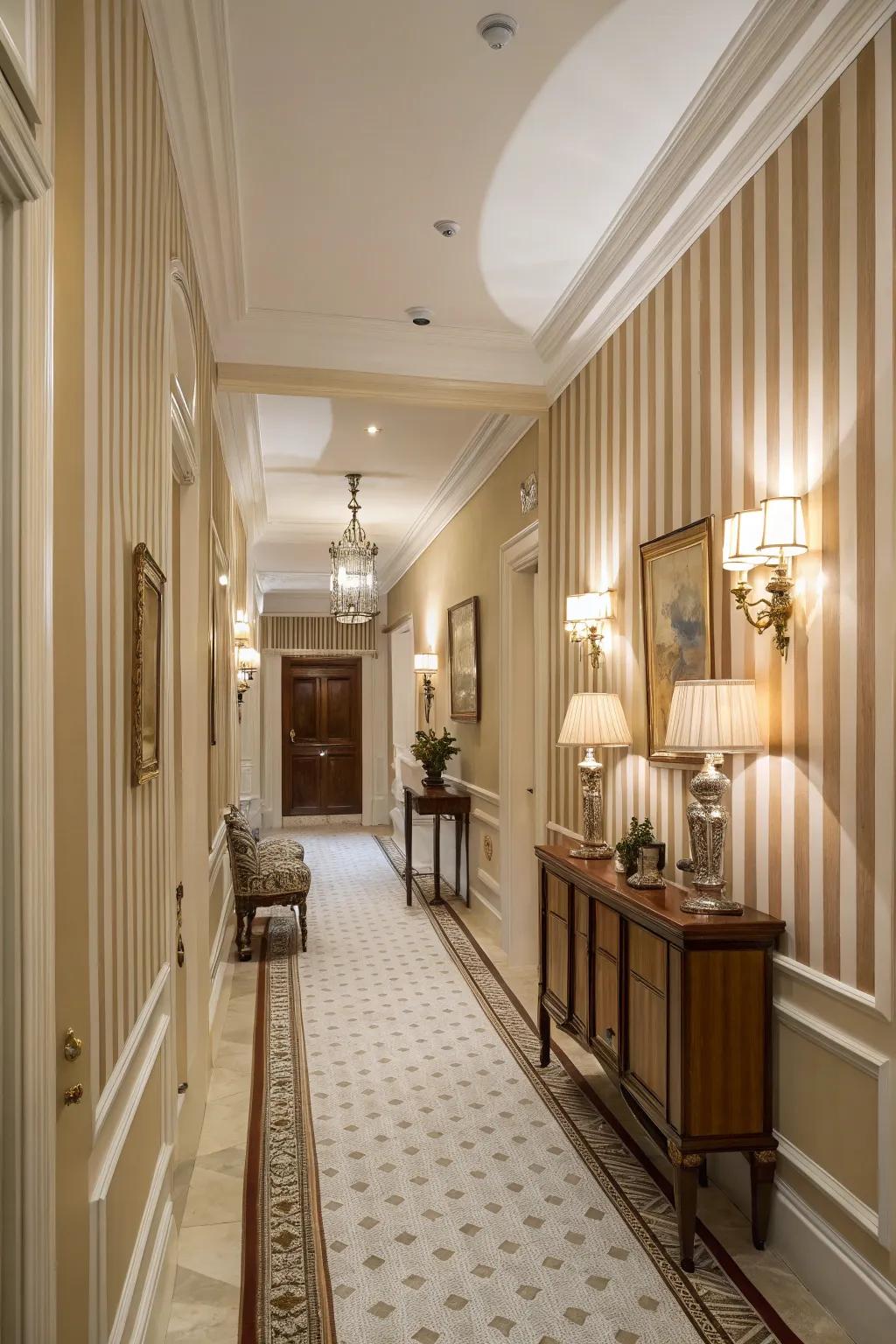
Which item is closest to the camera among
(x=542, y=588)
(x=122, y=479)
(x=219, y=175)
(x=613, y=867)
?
(x=122, y=479)

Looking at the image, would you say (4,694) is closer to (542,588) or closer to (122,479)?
(122,479)

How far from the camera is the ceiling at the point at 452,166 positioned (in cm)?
232

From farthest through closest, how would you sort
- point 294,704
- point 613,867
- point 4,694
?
point 294,704
point 613,867
point 4,694

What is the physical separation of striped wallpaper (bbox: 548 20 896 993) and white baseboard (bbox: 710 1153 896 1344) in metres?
0.64

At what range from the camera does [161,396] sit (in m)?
2.33

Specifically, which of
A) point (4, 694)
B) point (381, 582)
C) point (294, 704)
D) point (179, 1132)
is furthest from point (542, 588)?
point (294, 704)

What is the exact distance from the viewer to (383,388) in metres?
4.29

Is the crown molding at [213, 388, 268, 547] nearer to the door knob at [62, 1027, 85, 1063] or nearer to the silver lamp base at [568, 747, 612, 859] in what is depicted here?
the silver lamp base at [568, 747, 612, 859]

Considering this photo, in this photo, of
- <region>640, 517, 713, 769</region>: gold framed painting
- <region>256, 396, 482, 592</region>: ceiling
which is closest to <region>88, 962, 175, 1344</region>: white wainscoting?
<region>640, 517, 713, 769</region>: gold framed painting

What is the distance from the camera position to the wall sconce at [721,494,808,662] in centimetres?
221

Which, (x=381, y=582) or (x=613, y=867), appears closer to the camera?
(x=613, y=867)

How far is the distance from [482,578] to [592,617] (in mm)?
2432

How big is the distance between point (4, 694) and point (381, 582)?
10.3 m

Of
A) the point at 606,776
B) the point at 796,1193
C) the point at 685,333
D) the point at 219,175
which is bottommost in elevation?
the point at 796,1193
